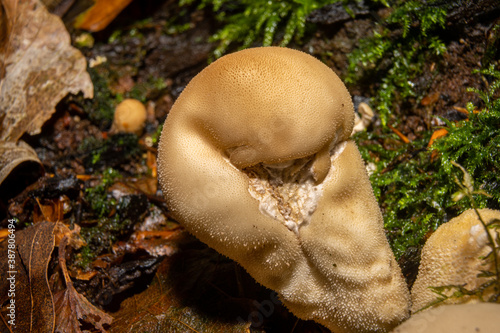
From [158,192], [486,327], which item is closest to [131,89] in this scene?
[158,192]

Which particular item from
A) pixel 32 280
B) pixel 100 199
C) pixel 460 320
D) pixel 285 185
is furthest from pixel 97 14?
pixel 460 320

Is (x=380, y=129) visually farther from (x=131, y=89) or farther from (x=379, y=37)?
(x=131, y=89)

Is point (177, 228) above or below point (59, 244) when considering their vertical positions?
below

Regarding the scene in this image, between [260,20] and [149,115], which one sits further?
[149,115]

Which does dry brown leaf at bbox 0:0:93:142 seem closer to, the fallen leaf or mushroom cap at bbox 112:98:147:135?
mushroom cap at bbox 112:98:147:135

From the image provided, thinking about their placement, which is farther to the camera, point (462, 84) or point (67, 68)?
point (67, 68)

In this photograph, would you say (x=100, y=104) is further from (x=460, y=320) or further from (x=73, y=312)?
(x=460, y=320)
